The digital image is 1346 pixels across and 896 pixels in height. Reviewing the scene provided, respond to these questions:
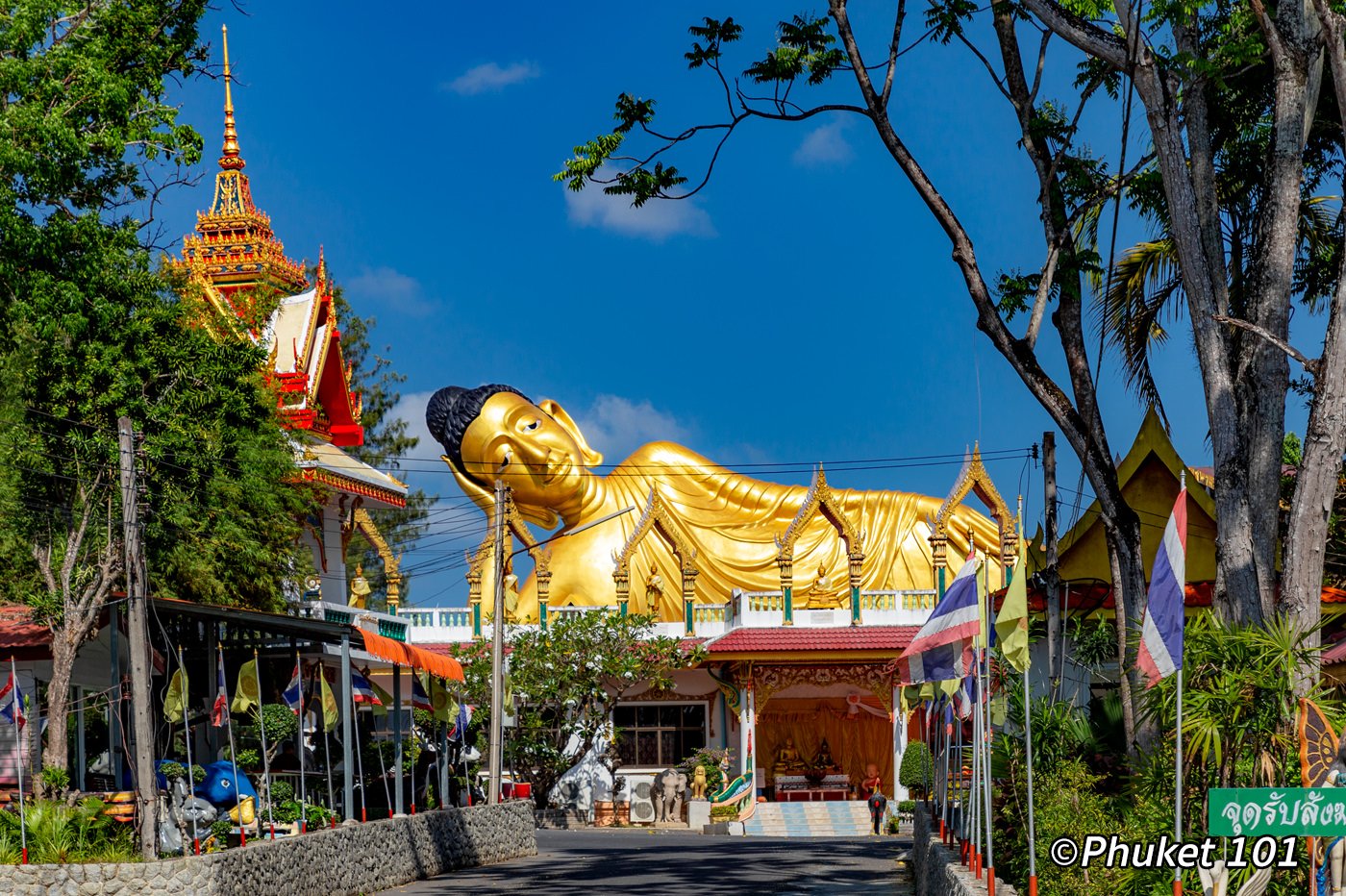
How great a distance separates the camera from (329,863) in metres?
18.3

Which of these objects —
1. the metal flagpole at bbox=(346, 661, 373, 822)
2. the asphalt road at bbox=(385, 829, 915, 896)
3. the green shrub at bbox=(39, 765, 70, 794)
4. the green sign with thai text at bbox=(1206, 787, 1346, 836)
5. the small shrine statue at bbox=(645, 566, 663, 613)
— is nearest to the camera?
the green sign with thai text at bbox=(1206, 787, 1346, 836)

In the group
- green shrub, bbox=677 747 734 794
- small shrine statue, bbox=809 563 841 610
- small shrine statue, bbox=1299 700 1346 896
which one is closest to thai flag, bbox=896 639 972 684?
small shrine statue, bbox=1299 700 1346 896

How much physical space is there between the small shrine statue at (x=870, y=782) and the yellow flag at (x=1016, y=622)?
20377 mm

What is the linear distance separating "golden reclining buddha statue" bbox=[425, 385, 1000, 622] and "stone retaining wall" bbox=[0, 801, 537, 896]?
Result: 13286 mm

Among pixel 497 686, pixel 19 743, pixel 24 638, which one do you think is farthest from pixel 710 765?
pixel 19 743

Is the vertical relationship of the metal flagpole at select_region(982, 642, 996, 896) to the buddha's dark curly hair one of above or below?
below

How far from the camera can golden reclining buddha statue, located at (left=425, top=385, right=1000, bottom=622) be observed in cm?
3862

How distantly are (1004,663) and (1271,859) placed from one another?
30.0 ft

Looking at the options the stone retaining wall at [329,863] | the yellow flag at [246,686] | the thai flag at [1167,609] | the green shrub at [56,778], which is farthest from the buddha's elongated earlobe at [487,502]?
the thai flag at [1167,609]

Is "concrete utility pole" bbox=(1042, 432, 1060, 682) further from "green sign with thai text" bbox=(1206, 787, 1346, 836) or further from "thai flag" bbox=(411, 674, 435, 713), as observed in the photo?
"green sign with thai text" bbox=(1206, 787, 1346, 836)

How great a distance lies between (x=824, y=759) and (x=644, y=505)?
8200mm

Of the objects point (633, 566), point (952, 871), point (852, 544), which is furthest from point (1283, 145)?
point (633, 566)

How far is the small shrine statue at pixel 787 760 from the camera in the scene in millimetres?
35438

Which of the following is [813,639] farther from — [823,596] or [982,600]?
[982,600]
